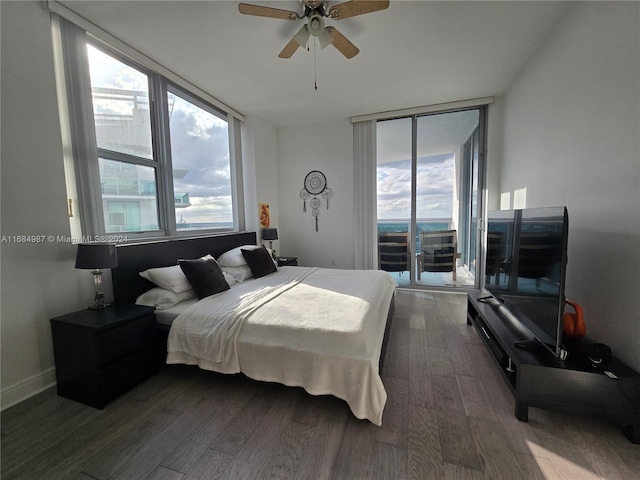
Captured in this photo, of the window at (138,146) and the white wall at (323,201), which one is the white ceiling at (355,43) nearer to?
the window at (138,146)

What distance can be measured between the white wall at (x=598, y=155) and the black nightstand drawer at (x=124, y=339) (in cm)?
316

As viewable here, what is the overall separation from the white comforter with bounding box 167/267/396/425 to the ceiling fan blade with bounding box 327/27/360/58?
2.07 metres

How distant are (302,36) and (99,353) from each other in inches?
105

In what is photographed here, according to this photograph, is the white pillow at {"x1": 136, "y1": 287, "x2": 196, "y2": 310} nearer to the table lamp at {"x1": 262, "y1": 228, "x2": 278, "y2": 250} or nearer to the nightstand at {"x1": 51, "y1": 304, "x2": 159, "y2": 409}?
the nightstand at {"x1": 51, "y1": 304, "x2": 159, "y2": 409}

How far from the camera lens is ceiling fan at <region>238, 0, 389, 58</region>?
68.4 inches

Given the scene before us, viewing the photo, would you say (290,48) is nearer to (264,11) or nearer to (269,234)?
(264,11)

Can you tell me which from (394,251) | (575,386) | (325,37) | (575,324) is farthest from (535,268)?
(394,251)

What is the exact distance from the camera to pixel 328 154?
4555 mm

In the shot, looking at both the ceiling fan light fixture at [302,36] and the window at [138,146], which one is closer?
the ceiling fan light fixture at [302,36]

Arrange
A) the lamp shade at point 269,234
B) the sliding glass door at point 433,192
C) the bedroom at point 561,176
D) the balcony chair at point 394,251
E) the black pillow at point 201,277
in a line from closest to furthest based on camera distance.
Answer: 1. the bedroom at point 561,176
2. the black pillow at point 201,277
3. the sliding glass door at point 433,192
4. the lamp shade at point 269,234
5. the balcony chair at point 394,251

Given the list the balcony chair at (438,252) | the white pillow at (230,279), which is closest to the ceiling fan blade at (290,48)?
the white pillow at (230,279)

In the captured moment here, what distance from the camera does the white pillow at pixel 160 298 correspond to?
2.11m

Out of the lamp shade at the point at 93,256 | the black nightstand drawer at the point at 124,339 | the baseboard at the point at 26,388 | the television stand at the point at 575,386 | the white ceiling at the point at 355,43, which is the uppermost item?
the white ceiling at the point at 355,43

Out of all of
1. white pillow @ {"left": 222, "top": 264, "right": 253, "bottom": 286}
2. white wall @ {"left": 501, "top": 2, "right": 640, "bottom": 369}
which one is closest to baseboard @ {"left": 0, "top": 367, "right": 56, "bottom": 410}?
white pillow @ {"left": 222, "top": 264, "right": 253, "bottom": 286}
